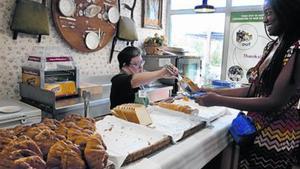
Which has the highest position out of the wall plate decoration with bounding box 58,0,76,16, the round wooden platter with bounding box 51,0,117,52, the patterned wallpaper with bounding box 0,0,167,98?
the wall plate decoration with bounding box 58,0,76,16

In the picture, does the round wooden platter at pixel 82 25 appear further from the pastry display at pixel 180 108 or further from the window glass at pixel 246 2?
the window glass at pixel 246 2

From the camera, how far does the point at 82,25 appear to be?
2.93m

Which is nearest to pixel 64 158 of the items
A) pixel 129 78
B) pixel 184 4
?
pixel 129 78

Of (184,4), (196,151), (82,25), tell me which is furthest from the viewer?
(184,4)

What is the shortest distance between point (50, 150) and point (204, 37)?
145 inches

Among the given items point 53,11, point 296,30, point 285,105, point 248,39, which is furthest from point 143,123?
point 248,39

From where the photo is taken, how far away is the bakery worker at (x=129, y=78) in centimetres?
201

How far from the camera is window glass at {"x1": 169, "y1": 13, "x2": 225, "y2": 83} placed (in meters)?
3.99

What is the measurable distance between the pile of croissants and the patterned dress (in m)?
0.81

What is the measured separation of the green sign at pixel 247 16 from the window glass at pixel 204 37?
186 mm

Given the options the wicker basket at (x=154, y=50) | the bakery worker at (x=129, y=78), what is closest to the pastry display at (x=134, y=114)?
the bakery worker at (x=129, y=78)

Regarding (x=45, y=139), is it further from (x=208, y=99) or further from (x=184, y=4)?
(x=184, y=4)

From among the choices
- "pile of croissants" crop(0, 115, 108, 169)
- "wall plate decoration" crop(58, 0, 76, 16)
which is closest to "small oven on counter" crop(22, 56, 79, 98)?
"wall plate decoration" crop(58, 0, 76, 16)

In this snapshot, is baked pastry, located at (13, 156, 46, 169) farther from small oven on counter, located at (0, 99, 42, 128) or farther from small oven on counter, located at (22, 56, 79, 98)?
small oven on counter, located at (22, 56, 79, 98)
